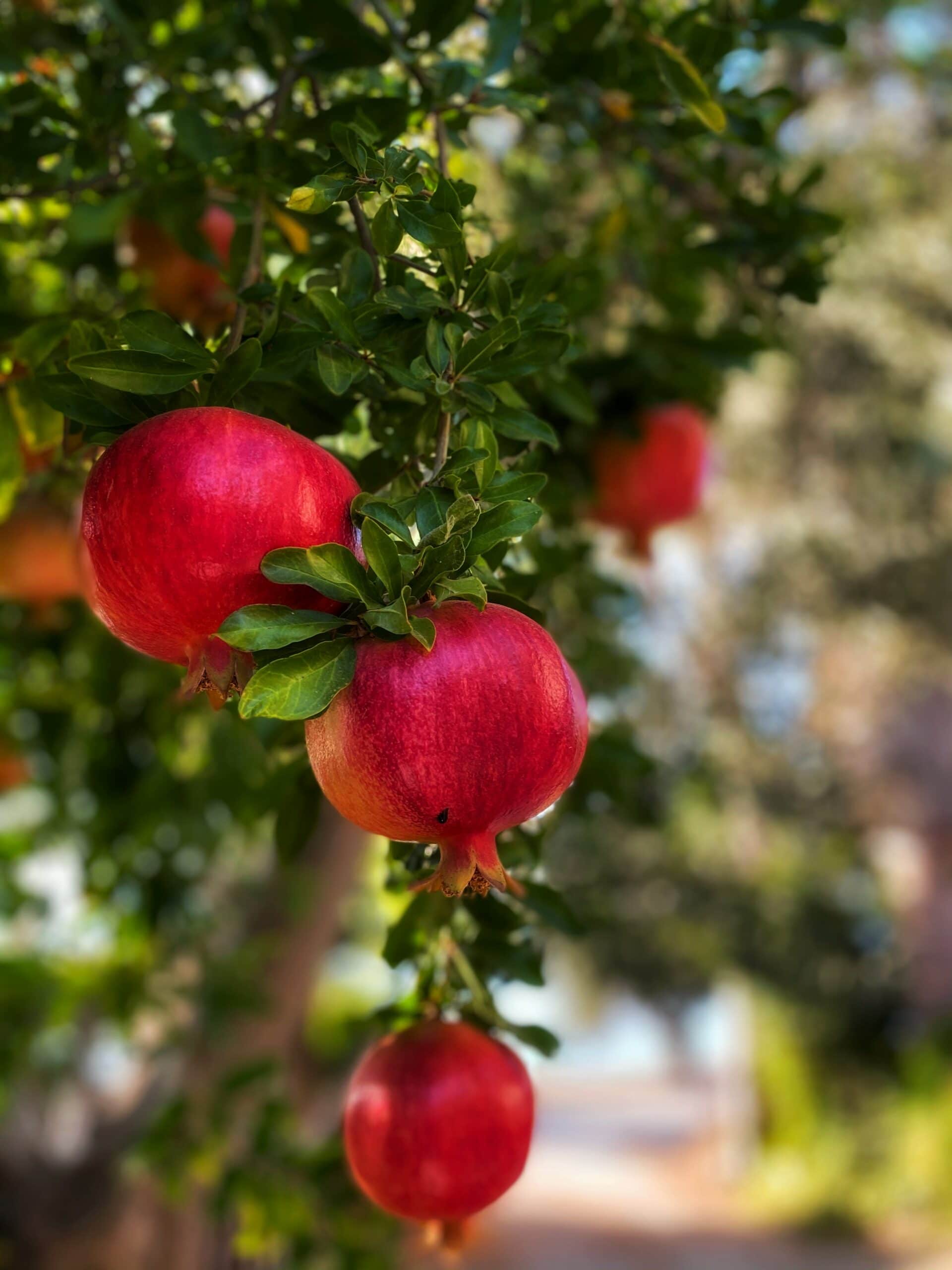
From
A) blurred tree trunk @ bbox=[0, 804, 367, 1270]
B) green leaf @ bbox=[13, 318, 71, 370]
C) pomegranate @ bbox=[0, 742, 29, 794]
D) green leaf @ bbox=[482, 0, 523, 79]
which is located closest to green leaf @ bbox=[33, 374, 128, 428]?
green leaf @ bbox=[13, 318, 71, 370]

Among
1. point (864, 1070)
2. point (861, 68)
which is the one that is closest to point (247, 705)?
point (861, 68)

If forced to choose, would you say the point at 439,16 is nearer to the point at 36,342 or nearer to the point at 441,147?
the point at 441,147

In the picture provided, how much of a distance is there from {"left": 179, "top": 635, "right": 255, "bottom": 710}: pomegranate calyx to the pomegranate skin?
53 centimetres

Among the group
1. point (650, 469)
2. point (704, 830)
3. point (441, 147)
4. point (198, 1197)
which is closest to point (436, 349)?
point (441, 147)

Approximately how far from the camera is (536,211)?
2701mm

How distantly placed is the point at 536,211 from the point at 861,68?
2.86 metres

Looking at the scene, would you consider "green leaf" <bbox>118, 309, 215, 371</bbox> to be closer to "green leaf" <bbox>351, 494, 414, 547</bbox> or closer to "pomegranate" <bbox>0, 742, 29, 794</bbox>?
"green leaf" <bbox>351, 494, 414, 547</bbox>

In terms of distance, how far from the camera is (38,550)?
82.7 inches

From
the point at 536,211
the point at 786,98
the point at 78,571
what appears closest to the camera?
the point at 786,98

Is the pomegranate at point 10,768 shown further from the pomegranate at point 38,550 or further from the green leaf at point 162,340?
the green leaf at point 162,340

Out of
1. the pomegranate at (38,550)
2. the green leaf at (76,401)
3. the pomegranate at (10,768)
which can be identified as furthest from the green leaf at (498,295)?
the pomegranate at (10,768)

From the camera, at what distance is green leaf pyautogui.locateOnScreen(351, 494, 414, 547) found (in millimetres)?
873

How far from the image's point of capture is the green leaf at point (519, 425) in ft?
3.45

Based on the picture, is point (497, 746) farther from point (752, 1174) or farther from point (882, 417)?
point (752, 1174)
